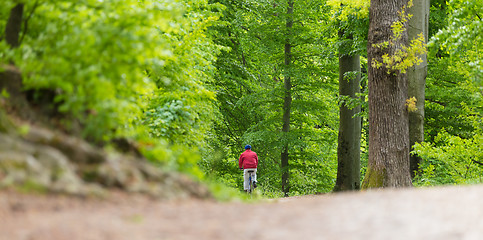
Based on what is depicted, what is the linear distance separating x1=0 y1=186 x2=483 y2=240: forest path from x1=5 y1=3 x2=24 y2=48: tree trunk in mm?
2228

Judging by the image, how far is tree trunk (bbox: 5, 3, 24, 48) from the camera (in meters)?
5.09

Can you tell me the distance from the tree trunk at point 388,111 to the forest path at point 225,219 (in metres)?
5.81

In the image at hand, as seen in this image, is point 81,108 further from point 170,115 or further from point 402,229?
point 170,115

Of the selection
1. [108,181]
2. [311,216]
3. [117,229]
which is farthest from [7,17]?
[311,216]

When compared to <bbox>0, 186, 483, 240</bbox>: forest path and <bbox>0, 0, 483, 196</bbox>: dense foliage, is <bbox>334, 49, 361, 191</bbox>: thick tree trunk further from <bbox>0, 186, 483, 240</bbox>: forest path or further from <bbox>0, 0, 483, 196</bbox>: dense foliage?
<bbox>0, 186, 483, 240</bbox>: forest path

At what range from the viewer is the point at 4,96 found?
465 centimetres

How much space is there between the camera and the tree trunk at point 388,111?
10219 millimetres

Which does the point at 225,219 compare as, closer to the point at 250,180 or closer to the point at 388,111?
the point at 388,111

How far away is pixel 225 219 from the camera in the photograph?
385cm

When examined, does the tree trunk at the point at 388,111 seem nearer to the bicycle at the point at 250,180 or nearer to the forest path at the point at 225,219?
the bicycle at the point at 250,180

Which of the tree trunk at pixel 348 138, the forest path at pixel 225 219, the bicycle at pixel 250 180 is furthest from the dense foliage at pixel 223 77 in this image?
the bicycle at pixel 250 180

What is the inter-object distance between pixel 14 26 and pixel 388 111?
25.2ft

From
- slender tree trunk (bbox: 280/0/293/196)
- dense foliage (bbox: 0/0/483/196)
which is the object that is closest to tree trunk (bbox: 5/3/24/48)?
dense foliage (bbox: 0/0/483/196)

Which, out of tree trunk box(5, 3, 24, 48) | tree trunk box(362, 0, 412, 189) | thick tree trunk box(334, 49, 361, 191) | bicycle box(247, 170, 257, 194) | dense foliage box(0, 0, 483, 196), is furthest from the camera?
thick tree trunk box(334, 49, 361, 191)
